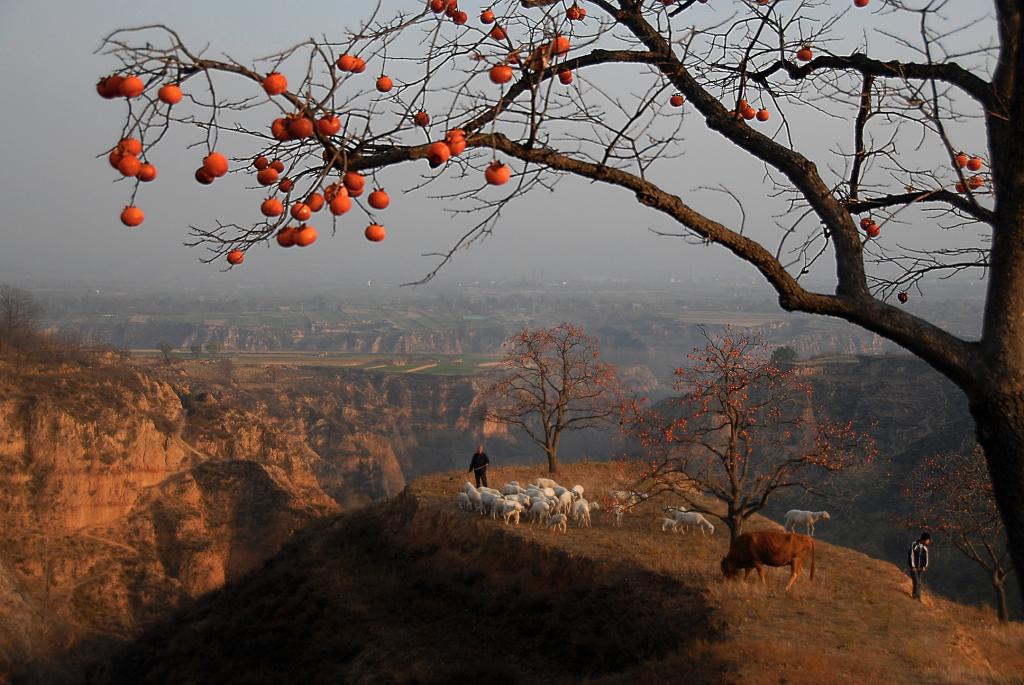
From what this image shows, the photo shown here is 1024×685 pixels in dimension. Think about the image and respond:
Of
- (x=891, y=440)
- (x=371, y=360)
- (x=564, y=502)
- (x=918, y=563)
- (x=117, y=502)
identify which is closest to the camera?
(x=918, y=563)

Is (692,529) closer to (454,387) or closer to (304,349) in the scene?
(454,387)

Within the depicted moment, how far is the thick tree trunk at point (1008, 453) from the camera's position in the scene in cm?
449

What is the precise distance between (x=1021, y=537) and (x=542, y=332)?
1180 inches

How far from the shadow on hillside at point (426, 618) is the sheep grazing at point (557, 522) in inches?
55.2

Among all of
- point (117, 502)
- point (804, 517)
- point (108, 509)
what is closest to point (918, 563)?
point (804, 517)

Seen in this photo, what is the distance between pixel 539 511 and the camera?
71.0ft

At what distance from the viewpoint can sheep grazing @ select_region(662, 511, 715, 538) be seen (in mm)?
21547

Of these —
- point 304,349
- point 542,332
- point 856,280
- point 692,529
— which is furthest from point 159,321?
point 856,280

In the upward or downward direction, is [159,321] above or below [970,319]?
below

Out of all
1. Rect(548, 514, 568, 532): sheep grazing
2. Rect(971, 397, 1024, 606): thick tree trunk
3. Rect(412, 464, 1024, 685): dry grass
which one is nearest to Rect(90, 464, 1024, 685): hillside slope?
Rect(412, 464, 1024, 685): dry grass

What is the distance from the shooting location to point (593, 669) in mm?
14398

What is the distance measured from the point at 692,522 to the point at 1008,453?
17.8 metres

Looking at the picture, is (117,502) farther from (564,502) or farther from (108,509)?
(564,502)

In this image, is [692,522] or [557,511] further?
[557,511]
